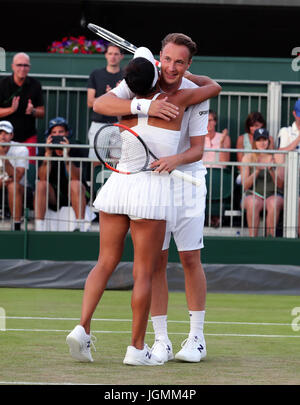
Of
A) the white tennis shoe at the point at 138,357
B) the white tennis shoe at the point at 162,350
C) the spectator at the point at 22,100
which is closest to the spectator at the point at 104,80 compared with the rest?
the spectator at the point at 22,100

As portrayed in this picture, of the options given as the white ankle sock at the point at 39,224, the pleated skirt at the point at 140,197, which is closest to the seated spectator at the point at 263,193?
the white ankle sock at the point at 39,224

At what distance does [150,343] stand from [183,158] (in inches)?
64.6

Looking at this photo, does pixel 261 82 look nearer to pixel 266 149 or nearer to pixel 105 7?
pixel 266 149

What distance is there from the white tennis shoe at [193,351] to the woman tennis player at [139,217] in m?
0.22

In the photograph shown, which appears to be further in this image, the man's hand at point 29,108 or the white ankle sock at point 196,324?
the man's hand at point 29,108

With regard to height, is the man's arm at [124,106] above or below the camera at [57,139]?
below

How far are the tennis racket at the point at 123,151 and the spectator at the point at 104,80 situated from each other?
676cm

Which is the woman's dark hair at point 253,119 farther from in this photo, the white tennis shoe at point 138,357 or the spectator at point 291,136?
the white tennis shoe at point 138,357

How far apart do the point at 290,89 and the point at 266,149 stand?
177cm

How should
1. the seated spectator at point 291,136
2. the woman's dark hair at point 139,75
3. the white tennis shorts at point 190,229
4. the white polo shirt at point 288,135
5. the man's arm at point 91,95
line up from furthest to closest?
the man's arm at point 91,95
the white polo shirt at point 288,135
the seated spectator at point 291,136
the white tennis shorts at point 190,229
the woman's dark hair at point 139,75

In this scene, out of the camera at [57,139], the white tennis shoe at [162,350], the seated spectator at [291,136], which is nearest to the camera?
the white tennis shoe at [162,350]

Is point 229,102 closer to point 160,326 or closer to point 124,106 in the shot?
point 160,326

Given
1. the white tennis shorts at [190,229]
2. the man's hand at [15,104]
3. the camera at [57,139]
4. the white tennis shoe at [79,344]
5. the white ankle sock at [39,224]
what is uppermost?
the man's hand at [15,104]

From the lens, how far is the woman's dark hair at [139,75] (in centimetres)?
583
